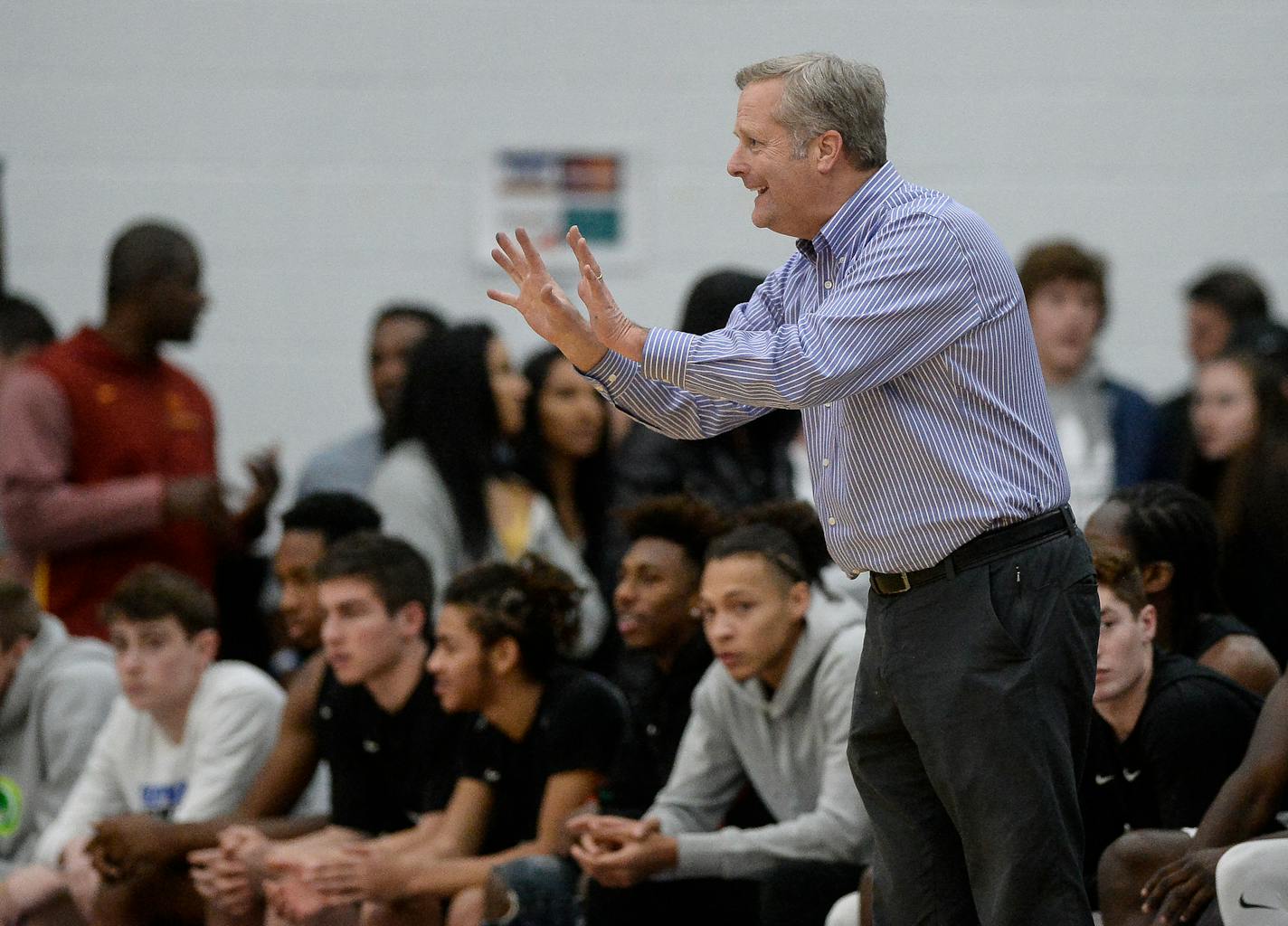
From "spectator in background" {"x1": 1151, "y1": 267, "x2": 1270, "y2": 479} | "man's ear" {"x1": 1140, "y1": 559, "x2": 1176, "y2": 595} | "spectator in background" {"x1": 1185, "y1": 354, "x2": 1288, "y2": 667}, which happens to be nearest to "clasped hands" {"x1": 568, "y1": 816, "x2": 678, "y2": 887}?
"man's ear" {"x1": 1140, "y1": 559, "x2": 1176, "y2": 595}

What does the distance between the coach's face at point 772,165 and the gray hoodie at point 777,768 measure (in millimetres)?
1191

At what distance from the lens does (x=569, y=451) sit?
4.75m

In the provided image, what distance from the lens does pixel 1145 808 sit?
3037mm

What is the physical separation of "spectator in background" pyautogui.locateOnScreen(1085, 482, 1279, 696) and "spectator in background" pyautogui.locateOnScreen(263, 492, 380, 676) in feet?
5.95

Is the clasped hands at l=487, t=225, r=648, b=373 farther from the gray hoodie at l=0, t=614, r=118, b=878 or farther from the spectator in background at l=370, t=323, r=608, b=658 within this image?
the gray hoodie at l=0, t=614, r=118, b=878

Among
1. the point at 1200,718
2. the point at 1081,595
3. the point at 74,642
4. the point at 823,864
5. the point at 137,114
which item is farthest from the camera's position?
the point at 137,114

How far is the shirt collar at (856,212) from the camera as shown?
Result: 2.40 metres

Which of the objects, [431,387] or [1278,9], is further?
[1278,9]

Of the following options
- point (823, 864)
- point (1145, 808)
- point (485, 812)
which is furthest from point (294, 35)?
point (1145, 808)

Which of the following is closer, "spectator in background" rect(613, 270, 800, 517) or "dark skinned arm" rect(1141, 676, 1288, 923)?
"dark skinned arm" rect(1141, 676, 1288, 923)

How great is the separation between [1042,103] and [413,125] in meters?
2.02

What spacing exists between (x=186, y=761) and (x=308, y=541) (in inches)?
22.8

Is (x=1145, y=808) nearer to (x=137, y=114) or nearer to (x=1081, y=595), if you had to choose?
(x=1081, y=595)

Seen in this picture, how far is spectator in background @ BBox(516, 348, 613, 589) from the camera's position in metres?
4.73
